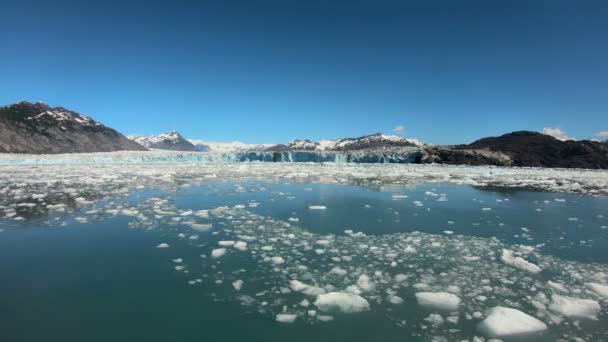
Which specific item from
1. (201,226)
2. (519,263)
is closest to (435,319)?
(519,263)

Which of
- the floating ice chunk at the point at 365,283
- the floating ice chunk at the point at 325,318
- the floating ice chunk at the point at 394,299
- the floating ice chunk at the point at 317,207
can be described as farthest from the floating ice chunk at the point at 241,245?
the floating ice chunk at the point at 317,207

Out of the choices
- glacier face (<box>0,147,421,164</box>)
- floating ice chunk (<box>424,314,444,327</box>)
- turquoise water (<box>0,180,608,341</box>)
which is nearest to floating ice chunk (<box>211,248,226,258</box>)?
turquoise water (<box>0,180,608,341</box>)

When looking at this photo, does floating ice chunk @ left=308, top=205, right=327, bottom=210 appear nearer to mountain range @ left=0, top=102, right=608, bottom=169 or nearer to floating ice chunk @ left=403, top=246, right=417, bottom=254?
floating ice chunk @ left=403, top=246, right=417, bottom=254

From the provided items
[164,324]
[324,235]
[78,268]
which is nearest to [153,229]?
[78,268]

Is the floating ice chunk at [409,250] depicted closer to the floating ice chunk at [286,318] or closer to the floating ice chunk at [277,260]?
the floating ice chunk at [277,260]

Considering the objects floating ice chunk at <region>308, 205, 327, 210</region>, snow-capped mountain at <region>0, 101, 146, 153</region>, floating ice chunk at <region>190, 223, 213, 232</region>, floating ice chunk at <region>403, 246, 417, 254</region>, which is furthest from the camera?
snow-capped mountain at <region>0, 101, 146, 153</region>

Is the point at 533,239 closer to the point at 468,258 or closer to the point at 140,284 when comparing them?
the point at 468,258
